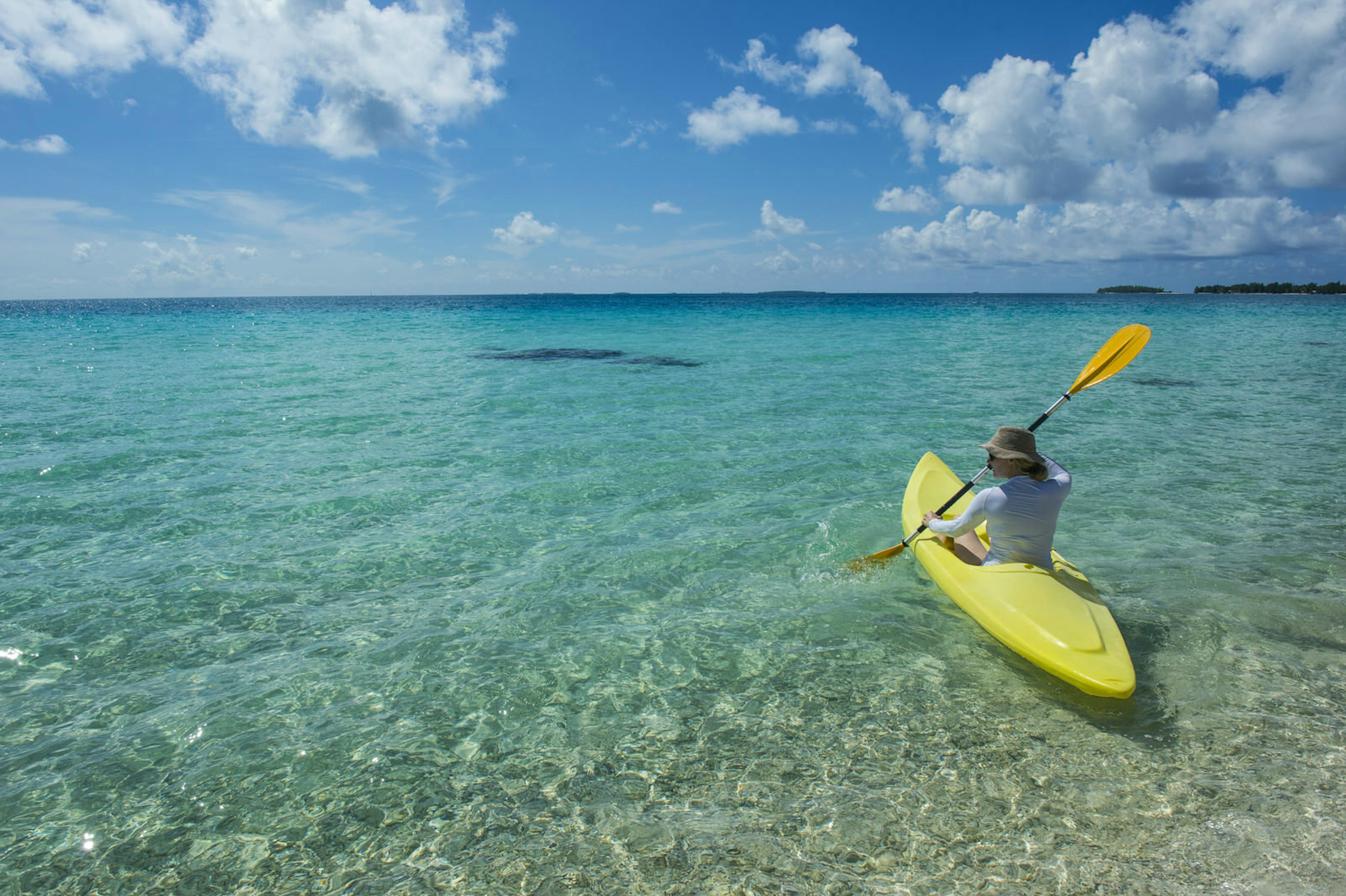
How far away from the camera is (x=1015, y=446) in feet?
17.2

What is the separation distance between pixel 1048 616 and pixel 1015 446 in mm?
1294

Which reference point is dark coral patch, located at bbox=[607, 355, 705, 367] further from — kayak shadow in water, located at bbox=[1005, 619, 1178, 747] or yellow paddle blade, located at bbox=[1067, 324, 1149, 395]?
kayak shadow in water, located at bbox=[1005, 619, 1178, 747]

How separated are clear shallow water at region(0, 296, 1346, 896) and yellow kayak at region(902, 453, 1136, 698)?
25cm

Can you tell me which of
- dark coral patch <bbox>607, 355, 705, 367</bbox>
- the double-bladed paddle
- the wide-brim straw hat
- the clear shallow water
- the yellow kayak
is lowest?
the clear shallow water

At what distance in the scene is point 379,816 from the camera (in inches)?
146

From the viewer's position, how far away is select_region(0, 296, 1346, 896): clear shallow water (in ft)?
11.3

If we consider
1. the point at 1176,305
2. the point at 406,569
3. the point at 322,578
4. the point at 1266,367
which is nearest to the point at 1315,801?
the point at 406,569

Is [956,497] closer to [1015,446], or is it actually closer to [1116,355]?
[1015,446]

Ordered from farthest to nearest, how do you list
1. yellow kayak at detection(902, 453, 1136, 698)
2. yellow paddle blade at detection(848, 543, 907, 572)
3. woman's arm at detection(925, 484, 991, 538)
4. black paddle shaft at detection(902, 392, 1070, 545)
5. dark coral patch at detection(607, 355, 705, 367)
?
dark coral patch at detection(607, 355, 705, 367) < yellow paddle blade at detection(848, 543, 907, 572) < black paddle shaft at detection(902, 392, 1070, 545) < woman's arm at detection(925, 484, 991, 538) < yellow kayak at detection(902, 453, 1136, 698)

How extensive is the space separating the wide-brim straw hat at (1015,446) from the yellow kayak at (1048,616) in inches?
36.2

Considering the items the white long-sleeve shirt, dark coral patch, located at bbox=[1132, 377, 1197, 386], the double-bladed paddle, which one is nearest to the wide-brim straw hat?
the white long-sleeve shirt

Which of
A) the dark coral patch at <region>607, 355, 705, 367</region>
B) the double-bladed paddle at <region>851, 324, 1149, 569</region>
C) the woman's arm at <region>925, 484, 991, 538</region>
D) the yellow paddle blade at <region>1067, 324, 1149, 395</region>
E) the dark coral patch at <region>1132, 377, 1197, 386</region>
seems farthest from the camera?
the dark coral patch at <region>607, 355, 705, 367</region>

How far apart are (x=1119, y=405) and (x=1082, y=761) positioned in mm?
14618

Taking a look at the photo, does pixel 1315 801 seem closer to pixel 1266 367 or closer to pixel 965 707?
pixel 965 707
